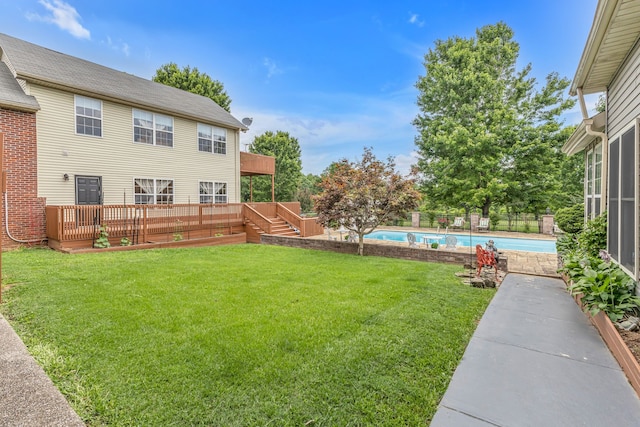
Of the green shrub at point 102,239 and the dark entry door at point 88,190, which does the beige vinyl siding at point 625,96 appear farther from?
the dark entry door at point 88,190

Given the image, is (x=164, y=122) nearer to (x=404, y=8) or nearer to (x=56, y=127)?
(x=56, y=127)

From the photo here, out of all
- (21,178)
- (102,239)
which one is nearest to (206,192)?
(102,239)

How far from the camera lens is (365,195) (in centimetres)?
948

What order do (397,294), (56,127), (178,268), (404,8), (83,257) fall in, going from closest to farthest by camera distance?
(397,294)
(178,268)
(83,257)
(56,127)
(404,8)

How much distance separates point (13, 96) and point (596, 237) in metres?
15.7

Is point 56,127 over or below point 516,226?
over

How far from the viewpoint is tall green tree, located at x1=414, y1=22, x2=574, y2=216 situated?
743 inches

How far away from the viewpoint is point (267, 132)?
34.2m

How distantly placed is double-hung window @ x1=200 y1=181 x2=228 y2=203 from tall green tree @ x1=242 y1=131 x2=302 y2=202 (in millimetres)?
16281

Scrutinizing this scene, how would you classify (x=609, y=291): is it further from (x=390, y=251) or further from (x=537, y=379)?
(x=390, y=251)

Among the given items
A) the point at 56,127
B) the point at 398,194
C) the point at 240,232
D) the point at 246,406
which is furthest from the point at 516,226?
the point at 56,127

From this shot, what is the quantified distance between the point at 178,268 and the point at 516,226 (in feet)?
66.4

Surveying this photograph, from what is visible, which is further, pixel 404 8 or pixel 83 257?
pixel 404 8

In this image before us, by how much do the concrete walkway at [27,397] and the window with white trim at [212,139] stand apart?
13664 millimetres
